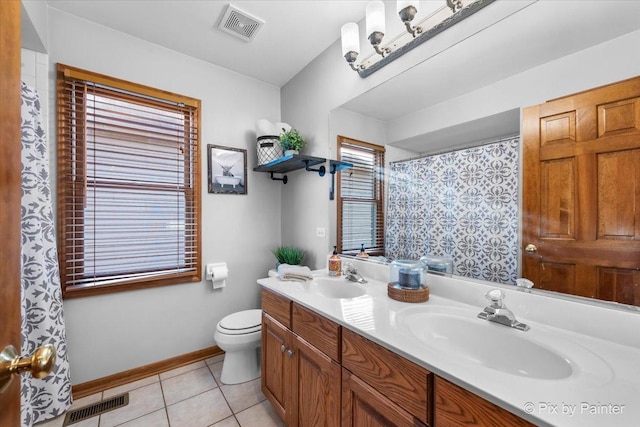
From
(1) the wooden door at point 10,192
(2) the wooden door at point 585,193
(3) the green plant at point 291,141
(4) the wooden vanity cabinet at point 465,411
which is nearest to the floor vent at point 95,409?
(1) the wooden door at point 10,192

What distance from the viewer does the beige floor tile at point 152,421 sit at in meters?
1.54

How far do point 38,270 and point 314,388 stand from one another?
1720mm

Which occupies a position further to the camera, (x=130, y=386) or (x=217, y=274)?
(x=217, y=274)

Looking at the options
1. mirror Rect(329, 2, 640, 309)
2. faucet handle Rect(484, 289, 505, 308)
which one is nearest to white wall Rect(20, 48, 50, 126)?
mirror Rect(329, 2, 640, 309)

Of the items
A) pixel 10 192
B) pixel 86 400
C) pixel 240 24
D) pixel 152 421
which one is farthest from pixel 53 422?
pixel 240 24

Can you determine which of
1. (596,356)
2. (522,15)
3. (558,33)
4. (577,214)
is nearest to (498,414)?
(596,356)

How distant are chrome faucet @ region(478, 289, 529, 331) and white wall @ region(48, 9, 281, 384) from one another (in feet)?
6.48

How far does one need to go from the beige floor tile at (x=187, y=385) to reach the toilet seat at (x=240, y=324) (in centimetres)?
42

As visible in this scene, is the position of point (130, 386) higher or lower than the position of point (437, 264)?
lower

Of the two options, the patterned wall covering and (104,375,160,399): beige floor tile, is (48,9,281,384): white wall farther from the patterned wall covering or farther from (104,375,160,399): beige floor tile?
the patterned wall covering

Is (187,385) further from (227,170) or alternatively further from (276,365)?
(227,170)

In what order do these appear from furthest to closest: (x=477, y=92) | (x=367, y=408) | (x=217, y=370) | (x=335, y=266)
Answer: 1. (x=217, y=370)
2. (x=335, y=266)
3. (x=477, y=92)
4. (x=367, y=408)

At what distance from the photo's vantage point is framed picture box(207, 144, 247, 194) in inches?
89.8

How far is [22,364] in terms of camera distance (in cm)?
48
